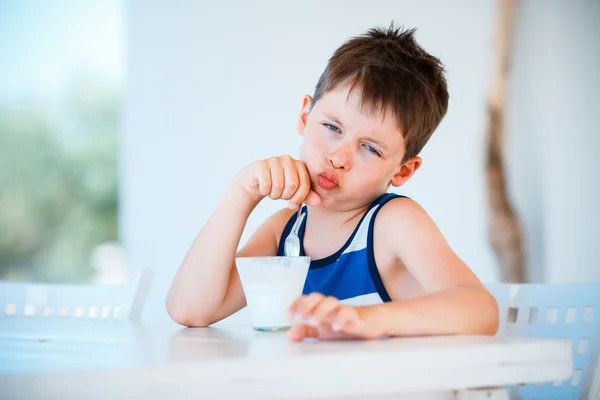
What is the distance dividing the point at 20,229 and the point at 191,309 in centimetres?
510

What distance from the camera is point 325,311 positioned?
0.73 m

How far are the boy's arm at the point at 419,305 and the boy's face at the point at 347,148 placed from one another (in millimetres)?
113

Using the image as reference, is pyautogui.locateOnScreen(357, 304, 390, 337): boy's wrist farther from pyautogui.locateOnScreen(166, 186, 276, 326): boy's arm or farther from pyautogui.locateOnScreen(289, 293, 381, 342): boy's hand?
pyautogui.locateOnScreen(166, 186, 276, 326): boy's arm

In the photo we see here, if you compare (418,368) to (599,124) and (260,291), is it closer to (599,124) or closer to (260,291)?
(260,291)

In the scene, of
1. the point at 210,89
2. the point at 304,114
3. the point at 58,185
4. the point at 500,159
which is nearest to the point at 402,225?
the point at 304,114

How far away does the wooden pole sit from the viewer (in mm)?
3580

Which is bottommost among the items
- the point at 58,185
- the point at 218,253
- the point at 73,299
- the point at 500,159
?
the point at 58,185

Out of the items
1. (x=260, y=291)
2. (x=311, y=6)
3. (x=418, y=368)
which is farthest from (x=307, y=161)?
(x=311, y=6)

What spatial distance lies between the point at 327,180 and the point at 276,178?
16 centimetres

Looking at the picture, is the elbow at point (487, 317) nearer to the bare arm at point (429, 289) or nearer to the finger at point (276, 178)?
the bare arm at point (429, 289)

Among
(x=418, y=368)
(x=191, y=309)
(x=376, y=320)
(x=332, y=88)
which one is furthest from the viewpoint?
(x=332, y=88)

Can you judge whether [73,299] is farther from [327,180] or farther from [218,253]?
[327,180]

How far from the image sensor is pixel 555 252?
3586mm

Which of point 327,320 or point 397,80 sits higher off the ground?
point 397,80
